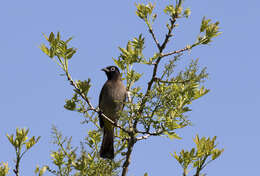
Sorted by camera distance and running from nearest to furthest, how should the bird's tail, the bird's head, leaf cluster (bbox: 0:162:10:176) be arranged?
leaf cluster (bbox: 0:162:10:176), the bird's tail, the bird's head

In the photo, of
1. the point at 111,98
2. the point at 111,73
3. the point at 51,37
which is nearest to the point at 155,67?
the point at 51,37

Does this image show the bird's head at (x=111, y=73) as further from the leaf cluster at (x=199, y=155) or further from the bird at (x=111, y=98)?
the leaf cluster at (x=199, y=155)

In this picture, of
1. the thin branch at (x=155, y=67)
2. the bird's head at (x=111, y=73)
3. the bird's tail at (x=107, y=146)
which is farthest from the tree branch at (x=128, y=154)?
the bird's head at (x=111, y=73)

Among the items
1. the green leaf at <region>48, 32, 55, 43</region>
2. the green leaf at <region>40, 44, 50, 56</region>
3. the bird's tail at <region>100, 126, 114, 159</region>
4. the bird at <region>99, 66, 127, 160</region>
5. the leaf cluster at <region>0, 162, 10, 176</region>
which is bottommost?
the leaf cluster at <region>0, 162, 10, 176</region>

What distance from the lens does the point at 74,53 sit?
4234mm

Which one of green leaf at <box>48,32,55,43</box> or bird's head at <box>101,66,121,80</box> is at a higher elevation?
bird's head at <box>101,66,121,80</box>


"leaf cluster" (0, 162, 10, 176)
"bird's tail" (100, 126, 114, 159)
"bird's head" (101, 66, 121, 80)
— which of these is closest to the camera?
"leaf cluster" (0, 162, 10, 176)

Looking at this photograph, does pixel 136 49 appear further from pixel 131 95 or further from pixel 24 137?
pixel 24 137

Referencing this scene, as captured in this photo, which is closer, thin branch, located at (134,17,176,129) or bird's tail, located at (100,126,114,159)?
thin branch, located at (134,17,176,129)

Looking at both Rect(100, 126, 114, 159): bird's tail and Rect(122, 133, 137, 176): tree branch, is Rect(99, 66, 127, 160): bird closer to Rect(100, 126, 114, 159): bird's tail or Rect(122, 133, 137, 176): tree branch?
Rect(100, 126, 114, 159): bird's tail

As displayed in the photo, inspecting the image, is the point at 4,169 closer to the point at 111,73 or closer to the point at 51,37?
the point at 51,37

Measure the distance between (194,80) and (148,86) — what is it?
0.58m

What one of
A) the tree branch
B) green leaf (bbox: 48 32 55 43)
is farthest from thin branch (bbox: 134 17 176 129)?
green leaf (bbox: 48 32 55 43)

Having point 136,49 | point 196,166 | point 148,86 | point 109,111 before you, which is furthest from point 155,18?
point 109,111
